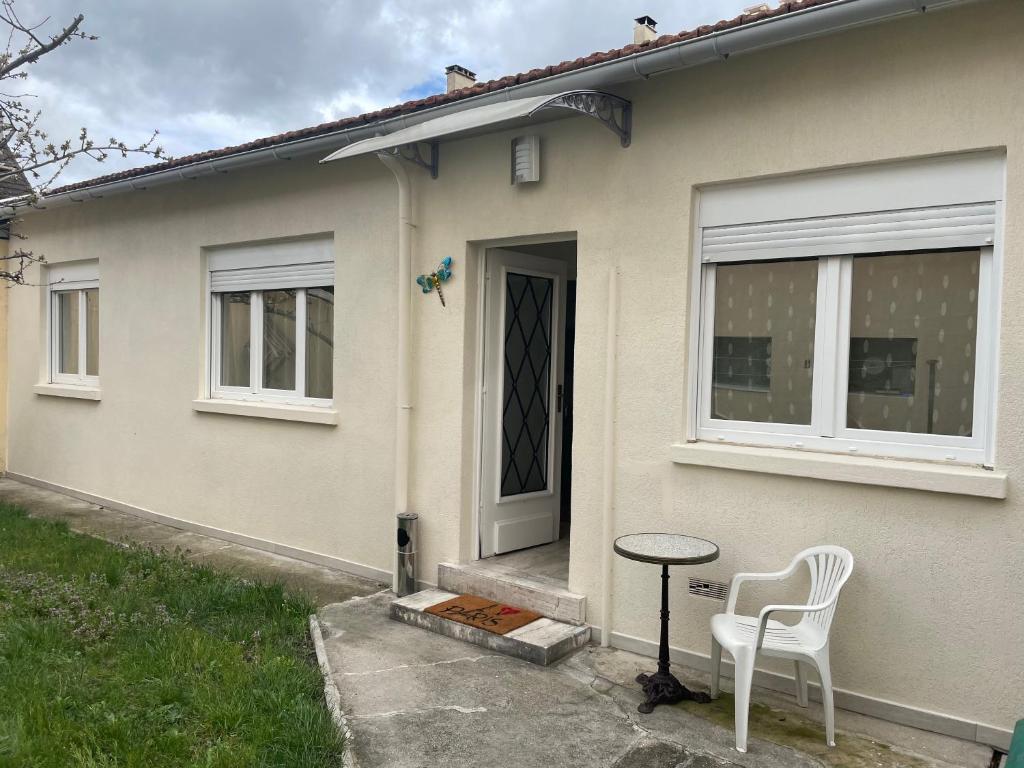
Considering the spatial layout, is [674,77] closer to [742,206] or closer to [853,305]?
[742,206]

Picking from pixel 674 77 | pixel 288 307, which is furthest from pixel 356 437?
pixel 674 77

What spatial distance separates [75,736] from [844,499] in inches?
161

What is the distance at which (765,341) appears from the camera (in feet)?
16.0

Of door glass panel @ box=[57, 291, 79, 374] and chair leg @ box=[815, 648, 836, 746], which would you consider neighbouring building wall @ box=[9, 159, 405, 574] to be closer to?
door glass panel @ box=[57, 291, 79, 374]

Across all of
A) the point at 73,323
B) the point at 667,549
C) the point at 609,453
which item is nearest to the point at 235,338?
the point at 73,323

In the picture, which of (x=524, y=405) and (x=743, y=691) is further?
(x=524, y=405)

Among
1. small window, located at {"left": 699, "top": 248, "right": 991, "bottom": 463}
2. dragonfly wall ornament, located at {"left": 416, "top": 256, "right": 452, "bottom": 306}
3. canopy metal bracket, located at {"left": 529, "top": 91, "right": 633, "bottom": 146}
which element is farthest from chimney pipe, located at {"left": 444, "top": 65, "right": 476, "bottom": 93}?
small window, located at {"left": 699, "top": 248, "right": 991, "bottom": 463}

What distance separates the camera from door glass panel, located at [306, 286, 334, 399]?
740 centimetres

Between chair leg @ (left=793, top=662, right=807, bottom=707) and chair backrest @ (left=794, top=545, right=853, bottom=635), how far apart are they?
0.94 ft

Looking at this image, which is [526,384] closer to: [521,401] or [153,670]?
[521,401]

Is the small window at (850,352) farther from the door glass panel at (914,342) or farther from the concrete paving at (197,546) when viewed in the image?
the concrete paving at (197,546)

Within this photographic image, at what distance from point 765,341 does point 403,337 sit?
2866 millimetres

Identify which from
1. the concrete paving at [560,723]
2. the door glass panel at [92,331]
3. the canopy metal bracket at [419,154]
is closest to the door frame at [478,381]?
the canopy metal bracket at [419,154]

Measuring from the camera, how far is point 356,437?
6996mm
